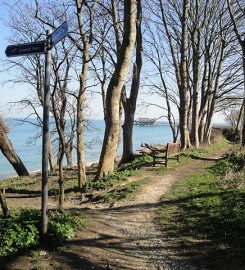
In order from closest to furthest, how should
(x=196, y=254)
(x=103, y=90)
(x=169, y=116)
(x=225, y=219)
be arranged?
1. (x=196, y=254)
2. (x=225, y=219)
3. (x=103, y=90)
4. (x=169, y=116)

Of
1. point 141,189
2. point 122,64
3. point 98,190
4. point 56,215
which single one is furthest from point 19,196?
point 56,215

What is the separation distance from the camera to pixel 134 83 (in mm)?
18844

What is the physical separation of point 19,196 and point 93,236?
7.21 m

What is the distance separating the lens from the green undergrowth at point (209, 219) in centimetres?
612

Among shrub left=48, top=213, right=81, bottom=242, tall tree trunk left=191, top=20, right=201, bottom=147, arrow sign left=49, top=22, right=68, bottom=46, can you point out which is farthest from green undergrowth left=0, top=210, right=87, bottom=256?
tall tree trunk left=191, top=20, right=201, bottom=147

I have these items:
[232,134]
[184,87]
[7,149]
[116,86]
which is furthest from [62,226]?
[232,134]

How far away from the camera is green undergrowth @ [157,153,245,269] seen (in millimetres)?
6117

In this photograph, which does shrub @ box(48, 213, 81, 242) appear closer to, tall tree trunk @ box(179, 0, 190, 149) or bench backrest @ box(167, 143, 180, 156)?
bench backrest @ box(167, 143, 180, 156)

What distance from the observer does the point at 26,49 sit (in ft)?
18.0

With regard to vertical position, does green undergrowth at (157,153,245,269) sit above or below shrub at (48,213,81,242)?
below

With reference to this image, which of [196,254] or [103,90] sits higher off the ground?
[103,90]

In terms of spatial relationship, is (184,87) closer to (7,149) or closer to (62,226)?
(7,149)

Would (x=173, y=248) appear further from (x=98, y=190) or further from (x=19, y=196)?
(x=19, y=196)

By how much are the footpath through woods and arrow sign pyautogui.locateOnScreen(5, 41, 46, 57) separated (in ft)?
9.40
